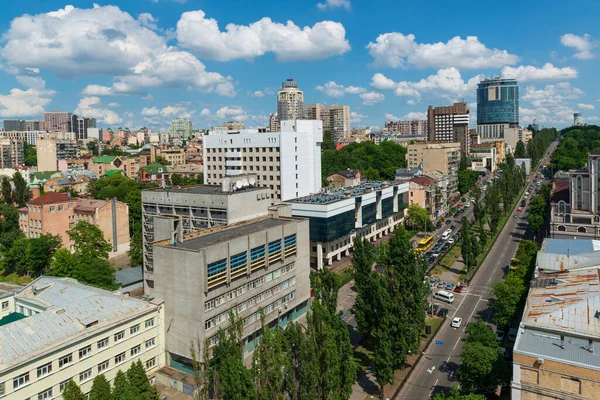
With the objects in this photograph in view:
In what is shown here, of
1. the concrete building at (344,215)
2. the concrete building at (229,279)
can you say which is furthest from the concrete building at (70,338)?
the concrete building at (344,215)

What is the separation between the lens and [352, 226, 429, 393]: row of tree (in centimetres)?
3089

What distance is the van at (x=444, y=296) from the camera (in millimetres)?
47688

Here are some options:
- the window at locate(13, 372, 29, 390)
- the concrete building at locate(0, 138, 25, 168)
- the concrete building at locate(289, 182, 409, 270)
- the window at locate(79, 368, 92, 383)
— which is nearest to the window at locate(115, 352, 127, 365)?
the window at locate(79, 368, 92, 383)

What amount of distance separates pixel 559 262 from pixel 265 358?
28.3 metres

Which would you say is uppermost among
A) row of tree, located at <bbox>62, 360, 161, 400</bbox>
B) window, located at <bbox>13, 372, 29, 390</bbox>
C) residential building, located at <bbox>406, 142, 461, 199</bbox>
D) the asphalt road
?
residential building, located at <bbox>406, 142, 461, 199</bbox>

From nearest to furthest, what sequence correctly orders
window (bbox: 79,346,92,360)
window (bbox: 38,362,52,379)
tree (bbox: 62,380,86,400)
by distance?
1. tree (bbox: 62,380,86,400)
2. window (bbox: 38,362,52,379)
3. window (bbox: 79,346,92,360)

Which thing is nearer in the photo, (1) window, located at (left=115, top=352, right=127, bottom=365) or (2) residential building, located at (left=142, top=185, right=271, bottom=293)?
(1) window, located at (left=115, top=352, right=127, bottom=365)

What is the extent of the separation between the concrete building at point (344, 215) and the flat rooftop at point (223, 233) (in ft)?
50.0

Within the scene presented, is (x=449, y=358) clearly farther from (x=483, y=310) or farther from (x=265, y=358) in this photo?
(x=265, y=358)

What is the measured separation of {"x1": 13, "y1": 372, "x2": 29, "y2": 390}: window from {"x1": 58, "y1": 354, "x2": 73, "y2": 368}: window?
1891mm

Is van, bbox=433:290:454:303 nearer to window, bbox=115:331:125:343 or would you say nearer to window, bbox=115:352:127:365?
window, bbox=115:352:127:365

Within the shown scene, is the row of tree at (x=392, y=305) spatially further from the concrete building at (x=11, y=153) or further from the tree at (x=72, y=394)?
the concrete building at (x=11, y=153)

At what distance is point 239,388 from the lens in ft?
74.9

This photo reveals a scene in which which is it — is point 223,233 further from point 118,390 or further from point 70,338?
point 118,390
